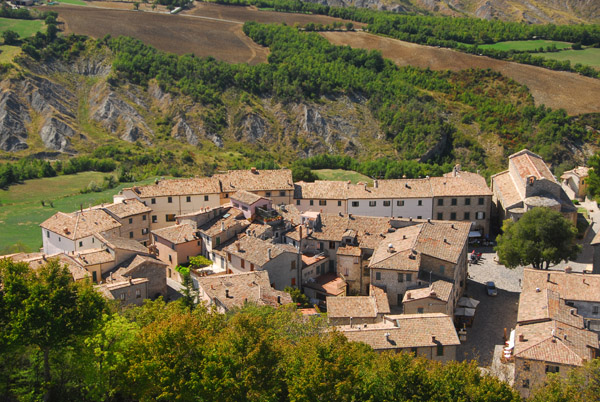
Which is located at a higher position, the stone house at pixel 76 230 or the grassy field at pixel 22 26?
the stone house at pixel 76 230

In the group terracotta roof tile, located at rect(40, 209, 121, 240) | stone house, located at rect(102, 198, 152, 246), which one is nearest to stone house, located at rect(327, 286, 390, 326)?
terracotta roof tile, located at rect(40, 209, 121, 240)

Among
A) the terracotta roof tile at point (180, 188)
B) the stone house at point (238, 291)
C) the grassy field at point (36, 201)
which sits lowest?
the grassy field at point (36, 201)

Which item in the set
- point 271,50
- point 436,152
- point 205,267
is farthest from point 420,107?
point 205,267

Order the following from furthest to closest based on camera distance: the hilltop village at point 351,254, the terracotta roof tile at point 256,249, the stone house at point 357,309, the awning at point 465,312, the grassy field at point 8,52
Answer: the grassy field at point 8,52 < the terracotta roof tile at point 256,249 < the awning at point 465,312 < the stone house at point 357,309 < the hilltop village at point 351,254

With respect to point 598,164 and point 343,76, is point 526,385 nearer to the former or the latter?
point 598,164

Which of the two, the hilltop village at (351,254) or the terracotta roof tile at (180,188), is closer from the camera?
the hilltop village at (351,254)

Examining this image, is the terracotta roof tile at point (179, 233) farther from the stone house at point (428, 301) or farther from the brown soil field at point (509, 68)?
the brown soil field at point (509, 68)

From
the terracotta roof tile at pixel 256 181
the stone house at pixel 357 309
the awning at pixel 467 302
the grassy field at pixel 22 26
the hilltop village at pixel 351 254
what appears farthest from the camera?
the grassy field at pixel 22 26

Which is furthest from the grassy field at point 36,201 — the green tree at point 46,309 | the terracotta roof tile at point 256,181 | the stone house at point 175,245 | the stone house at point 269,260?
the green tree at point 46,309
